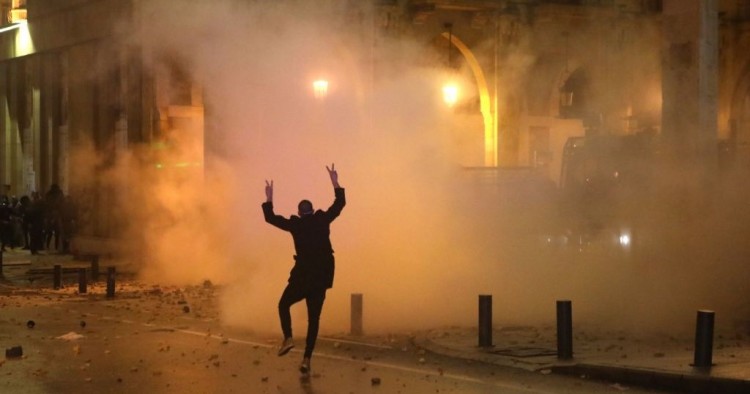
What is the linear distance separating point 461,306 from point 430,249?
1669 millimetres

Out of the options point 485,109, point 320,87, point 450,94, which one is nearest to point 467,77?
point 485,109

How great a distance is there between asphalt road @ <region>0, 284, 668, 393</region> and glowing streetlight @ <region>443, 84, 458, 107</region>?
972 centimetres

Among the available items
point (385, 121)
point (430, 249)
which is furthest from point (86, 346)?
point (385, 121)

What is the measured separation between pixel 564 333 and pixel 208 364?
310 cm

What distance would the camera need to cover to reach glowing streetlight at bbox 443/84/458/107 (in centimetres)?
2330

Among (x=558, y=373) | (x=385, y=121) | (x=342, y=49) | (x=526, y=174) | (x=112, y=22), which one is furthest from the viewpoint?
(x=112, y=22)

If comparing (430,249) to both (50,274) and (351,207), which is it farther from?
(50,274)

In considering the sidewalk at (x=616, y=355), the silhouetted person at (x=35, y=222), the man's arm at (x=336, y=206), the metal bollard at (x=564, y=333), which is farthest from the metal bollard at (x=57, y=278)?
the metal bollard at (x=564, y=333)

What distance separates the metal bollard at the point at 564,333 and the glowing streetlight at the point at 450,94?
12045 mm

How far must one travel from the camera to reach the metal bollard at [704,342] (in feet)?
32.8

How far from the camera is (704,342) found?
10016mm

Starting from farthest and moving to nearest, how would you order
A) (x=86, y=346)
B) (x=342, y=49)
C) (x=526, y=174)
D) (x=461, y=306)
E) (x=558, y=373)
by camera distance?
(x=526, y=174) → (x=342, y=49) → (x=461, y=306) → (x=86, y=346) → (x=558, y=373)

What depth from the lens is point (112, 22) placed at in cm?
2655

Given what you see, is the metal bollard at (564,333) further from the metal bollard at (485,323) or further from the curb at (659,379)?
the metal bollard at (485,323)
